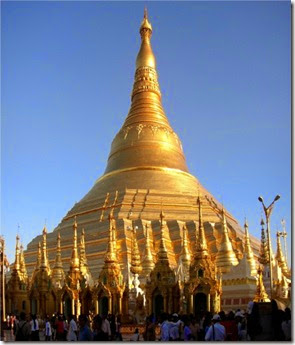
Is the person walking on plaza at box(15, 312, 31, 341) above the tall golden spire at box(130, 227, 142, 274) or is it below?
above

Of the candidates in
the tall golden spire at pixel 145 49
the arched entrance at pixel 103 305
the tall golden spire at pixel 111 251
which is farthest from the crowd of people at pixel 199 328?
the tall golden spire at pixel 145 49

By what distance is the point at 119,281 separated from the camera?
94.7 feet

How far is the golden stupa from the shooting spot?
→ 29.6 m

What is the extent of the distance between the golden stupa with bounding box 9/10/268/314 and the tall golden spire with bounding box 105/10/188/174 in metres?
0.09

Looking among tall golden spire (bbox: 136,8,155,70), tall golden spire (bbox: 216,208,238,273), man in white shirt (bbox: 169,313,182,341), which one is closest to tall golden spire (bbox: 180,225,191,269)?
tall golden spire (bbox: 216,208,238,273)

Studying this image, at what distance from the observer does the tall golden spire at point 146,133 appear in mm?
46281

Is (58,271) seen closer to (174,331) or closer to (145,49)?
(174,331)

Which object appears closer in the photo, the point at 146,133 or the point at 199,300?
the point at 199,300

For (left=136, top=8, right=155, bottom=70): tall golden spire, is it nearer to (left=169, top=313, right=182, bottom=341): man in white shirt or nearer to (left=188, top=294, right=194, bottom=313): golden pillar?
(left=188, top=294, right=194, bottom=313): golden pillar

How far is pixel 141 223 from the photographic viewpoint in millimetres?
37875

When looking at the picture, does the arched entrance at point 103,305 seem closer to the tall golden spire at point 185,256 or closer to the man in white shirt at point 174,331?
the tall golden spire at point 185,256

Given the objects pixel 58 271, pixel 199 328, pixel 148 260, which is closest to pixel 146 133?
pixel 148 260

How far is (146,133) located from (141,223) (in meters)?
11.8

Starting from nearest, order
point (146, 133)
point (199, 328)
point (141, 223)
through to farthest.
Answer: point (199, 328) → point (141, 223) → point (146, 133)
